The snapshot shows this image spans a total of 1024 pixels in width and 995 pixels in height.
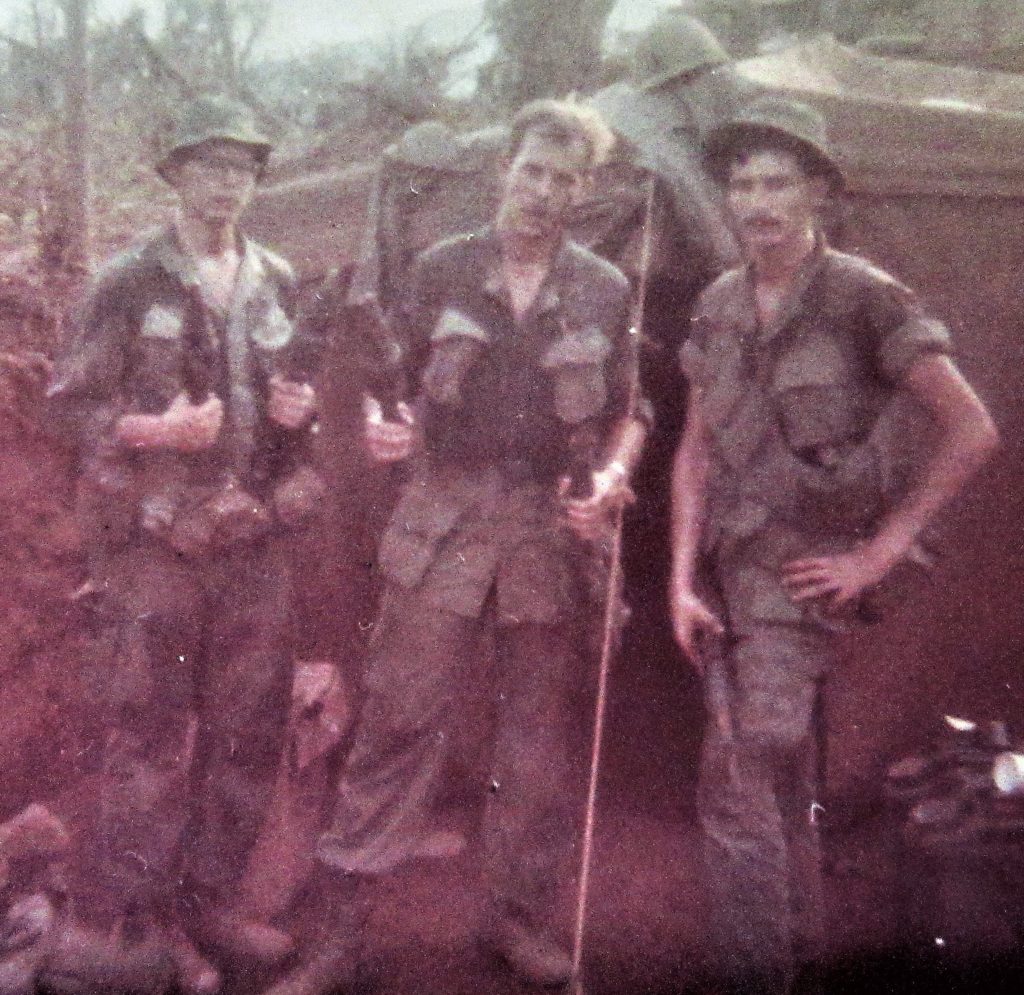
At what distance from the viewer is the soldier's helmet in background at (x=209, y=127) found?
2742 millimetres

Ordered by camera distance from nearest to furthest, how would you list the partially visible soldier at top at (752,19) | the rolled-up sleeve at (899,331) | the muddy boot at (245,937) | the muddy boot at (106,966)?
1. the rolled-up sleeve at (899,331)
2. the muddy boot at (106,966)
3. the muddy boot at (245,937)
4. the partially visible soldier at top at (752,19)

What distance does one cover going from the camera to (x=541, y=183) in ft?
8.89

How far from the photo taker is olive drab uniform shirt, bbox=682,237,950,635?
8.46ft

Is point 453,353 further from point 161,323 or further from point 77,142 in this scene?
point 77,142

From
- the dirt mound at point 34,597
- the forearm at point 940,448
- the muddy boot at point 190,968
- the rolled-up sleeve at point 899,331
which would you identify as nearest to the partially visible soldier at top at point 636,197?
the rolled-up sleeve at point 899,331

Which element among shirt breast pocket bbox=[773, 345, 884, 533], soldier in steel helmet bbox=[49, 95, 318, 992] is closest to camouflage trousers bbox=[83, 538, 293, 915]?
soldier in steel helmet bbox=[49, 95, 318, 992]

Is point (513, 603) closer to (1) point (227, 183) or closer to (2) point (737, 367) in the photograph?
(2) point (737, 367)

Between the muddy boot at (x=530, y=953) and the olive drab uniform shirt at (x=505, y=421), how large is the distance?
0.78 meters

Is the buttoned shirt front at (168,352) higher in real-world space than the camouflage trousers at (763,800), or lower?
higher

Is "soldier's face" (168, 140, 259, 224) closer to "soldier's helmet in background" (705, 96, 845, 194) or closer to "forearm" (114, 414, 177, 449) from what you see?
"forearm" (114, 414, 177, 449)

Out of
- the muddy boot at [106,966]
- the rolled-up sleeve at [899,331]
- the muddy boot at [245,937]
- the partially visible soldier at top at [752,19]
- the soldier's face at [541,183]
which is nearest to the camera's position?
the rolled-up sleeve at [899,331]

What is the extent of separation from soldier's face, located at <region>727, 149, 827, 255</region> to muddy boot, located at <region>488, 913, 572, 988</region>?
1.71 meters

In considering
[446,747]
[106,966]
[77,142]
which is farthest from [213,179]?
[106,966]

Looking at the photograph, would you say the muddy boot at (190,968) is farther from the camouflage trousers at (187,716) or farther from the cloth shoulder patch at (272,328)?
the cloth shoulder patch at (272,328)
